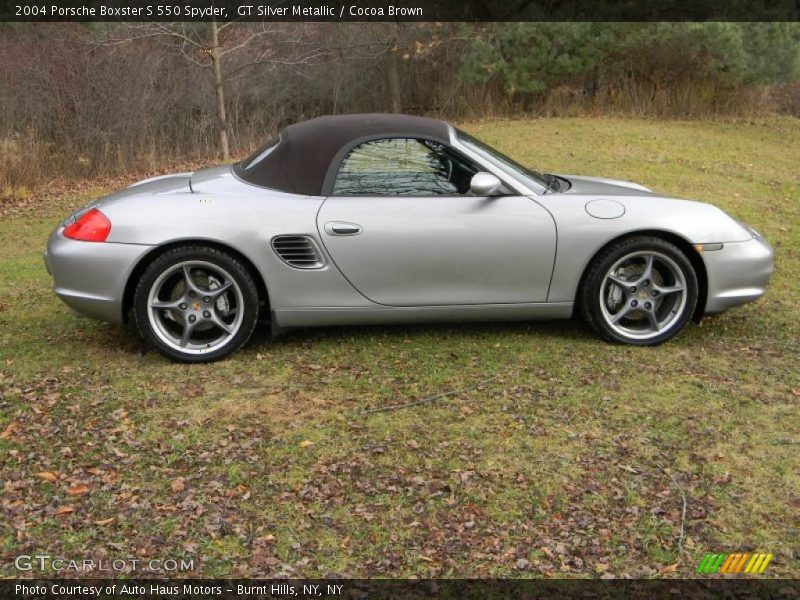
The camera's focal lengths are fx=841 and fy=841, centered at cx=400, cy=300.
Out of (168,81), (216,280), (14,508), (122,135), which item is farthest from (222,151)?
(14,508)

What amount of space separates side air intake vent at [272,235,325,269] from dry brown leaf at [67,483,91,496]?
189 cm

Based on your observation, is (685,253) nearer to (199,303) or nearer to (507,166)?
(507,166)

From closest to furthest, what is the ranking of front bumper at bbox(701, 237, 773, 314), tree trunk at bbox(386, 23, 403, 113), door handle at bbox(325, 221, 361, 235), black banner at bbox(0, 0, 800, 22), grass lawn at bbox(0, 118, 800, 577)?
grass lawn at bbox(0, 118, 800, 577), door handle at bbox(325, 221, 361, 235), front bumper at bbox(701, 237, 773, 314), black banner at bbox(0, 0, 800, 22), tree trunk at bbox(386, 23, 403, 113)

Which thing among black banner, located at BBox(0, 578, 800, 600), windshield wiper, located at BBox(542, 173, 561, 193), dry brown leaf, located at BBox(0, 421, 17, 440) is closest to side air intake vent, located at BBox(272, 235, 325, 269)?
windshield wiper, located at BBox(542, 173, 561, 193)

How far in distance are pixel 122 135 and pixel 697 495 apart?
1407 cm

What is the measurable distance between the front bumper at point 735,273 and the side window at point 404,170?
1675 millimetres

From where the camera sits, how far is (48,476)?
3.78 meters

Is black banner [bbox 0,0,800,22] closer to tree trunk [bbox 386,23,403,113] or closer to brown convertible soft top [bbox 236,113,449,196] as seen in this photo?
tree trunk [bbox 386,23,403,113]

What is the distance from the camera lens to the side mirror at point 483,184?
510 cm

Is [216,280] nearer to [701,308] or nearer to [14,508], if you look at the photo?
[14,508]

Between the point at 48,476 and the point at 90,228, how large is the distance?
183cm

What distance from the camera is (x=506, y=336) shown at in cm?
562

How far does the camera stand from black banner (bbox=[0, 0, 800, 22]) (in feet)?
50.8

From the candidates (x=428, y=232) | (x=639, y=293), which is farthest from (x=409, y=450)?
(x=639, y=293)
